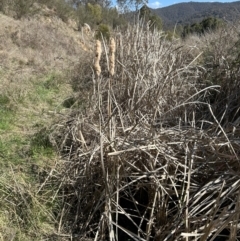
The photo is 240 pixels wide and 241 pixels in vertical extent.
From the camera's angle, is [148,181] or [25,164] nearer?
[148,181]

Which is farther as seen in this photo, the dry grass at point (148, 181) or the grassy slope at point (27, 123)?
the grassy slope at point (27, 123)

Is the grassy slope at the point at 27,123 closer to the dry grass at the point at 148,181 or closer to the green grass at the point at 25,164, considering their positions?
the green grass at the point at 25,164

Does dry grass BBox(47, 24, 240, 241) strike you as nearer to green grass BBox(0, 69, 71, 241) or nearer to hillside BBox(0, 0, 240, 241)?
hillside BBox(0, 0, 240, 241)

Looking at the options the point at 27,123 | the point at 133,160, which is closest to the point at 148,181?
the point at 133,160

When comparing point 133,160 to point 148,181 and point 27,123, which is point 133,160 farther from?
point 27,123

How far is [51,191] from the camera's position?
2600 mm

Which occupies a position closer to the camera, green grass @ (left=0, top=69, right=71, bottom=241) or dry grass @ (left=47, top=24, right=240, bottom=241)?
dry grass @ (left=47, top=24, right=240, bottom=241)

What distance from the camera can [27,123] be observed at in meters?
4.21

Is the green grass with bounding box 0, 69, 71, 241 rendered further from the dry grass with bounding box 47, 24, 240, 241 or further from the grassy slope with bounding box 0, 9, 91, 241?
the dry grass with bounding box 47, 24, 240, 241

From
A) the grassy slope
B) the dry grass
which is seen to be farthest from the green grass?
the dry grass

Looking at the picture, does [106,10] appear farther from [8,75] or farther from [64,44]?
[8,75]

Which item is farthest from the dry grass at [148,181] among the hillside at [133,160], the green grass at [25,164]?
the green grass at [25,164]

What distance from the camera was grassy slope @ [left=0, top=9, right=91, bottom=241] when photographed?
235 centimetres

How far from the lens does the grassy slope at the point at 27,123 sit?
235 cm
